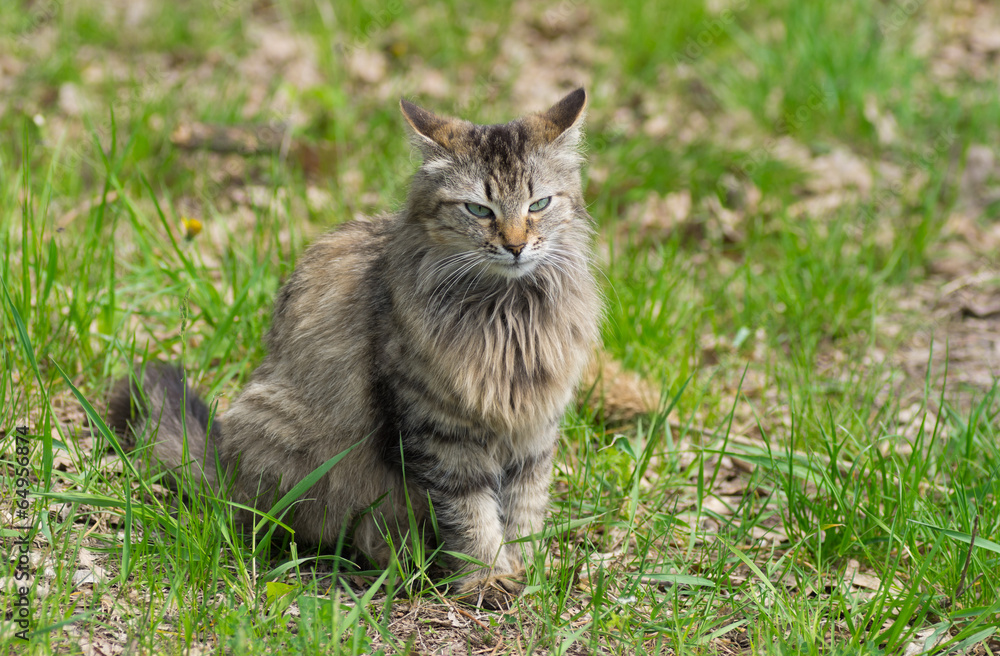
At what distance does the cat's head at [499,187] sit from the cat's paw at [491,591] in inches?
38.5

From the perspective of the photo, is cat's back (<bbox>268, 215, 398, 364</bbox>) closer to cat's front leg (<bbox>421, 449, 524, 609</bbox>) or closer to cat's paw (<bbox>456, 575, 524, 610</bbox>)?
cat's front leg (<bbox>421, 449, 524, 609</bbox>)

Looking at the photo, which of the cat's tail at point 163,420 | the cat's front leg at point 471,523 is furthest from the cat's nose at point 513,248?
the cat's tail at point 163,420

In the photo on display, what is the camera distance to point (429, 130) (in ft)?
8.79

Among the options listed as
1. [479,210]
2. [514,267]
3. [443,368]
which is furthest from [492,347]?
[479,210]

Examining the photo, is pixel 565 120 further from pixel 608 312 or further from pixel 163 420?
pixel 163 420

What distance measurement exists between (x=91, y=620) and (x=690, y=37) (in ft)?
17.7

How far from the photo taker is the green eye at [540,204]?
265cm

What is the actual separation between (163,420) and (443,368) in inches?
41.0

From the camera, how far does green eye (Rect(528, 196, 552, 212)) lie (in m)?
2.65

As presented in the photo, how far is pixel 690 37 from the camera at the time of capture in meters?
6.07

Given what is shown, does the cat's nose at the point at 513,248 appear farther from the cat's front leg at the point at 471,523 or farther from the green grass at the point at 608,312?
the green grass at the point at 608,312

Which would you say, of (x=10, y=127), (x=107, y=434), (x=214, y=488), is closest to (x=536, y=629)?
(x=214, y=488)

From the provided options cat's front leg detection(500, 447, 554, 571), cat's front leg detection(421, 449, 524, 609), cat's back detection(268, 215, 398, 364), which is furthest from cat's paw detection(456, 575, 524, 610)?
cat's back detection(268, 215, 398, 364)

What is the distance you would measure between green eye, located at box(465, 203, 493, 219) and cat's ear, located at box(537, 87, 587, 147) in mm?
306
